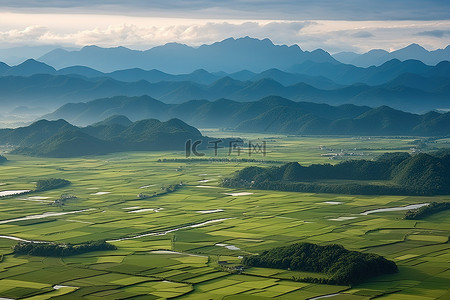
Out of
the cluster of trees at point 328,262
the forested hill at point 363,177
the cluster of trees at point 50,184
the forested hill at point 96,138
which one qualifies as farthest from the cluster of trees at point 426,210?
the forested hill at point 96,138

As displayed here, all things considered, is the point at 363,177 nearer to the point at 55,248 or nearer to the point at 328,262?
the point at 328,262

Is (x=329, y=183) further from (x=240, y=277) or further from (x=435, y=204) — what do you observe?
(x=240, y=277)

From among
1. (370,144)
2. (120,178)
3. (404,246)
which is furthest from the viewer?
(370,144)

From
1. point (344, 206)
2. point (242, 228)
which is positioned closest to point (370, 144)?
point (344, 206)

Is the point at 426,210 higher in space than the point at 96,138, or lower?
lower

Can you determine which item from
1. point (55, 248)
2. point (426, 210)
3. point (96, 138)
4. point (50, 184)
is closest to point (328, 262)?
point (55, 248)
